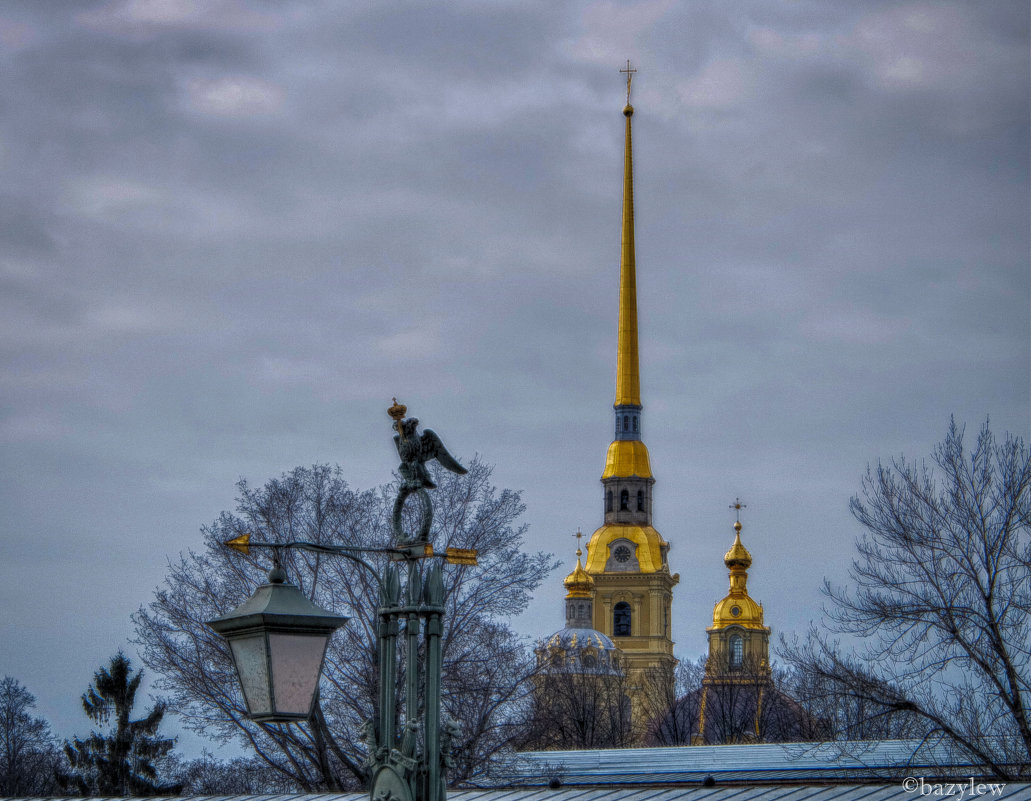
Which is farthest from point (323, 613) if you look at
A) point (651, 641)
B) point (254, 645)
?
point (651, 641)

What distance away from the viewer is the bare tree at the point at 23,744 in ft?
199

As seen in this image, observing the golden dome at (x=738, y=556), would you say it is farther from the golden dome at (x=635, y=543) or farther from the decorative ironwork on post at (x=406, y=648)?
the decorative ironwork on post at (x=406, y=648)

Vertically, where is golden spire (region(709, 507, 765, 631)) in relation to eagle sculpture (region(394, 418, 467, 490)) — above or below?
above

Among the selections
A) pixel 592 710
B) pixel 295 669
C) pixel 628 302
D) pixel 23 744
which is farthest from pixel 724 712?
pixel 295 669

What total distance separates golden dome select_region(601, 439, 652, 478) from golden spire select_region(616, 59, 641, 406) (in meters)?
3.57

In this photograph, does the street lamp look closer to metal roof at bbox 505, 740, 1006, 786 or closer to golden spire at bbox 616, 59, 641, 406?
metal roof at bbox 505, 740, 1006, 786

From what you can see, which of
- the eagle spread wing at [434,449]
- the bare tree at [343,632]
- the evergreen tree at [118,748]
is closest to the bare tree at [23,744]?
the evergreen tree at [118,748]

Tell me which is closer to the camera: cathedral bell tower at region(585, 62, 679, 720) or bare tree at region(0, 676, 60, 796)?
bare tree at region(0, 676, 60, 796)

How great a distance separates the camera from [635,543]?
134625mm

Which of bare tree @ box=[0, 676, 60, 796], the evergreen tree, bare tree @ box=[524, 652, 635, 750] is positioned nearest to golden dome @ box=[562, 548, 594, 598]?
bare tree @ box=[524, 652, 635, 750]

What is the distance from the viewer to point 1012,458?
29891mm

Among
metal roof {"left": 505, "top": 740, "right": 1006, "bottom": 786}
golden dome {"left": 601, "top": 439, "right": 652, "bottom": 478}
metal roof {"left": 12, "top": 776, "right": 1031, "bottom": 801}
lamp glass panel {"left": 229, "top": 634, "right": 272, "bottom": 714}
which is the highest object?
golden dome {"left": 601, "top": 439, "right": 652, "bottom": 478}

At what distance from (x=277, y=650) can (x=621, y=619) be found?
4996 inches

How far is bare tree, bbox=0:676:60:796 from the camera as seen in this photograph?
2392 inches
